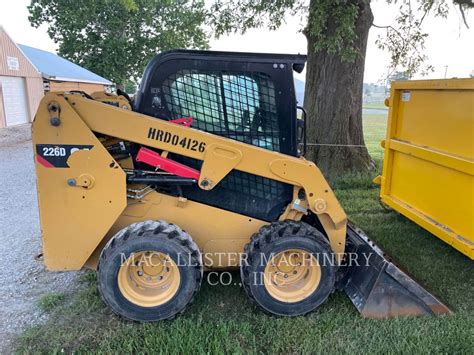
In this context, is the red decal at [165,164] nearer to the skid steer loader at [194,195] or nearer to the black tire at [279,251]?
the skid steer loader at [194,195]

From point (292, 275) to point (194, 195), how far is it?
1044 millimetres

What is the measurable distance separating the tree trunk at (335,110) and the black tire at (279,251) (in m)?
4.08

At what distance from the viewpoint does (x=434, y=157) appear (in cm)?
392

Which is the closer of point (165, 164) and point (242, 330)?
point (242, 330)

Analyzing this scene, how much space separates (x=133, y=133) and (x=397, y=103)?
10.2ft

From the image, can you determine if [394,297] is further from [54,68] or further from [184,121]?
[54,68]

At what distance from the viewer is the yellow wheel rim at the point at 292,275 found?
321 centimetres

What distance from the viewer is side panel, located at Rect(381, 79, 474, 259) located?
A: 350 centimetres

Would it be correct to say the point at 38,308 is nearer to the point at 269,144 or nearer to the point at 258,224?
→ the point at 258,224

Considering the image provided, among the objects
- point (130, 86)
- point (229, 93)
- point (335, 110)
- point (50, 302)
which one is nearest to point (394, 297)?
point (229, 93)

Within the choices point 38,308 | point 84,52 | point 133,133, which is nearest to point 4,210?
point 38,308

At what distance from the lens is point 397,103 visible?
4.65m

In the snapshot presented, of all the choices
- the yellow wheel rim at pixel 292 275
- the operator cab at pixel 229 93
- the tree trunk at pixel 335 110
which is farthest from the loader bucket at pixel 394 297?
the tree trunk at pixel 335 110

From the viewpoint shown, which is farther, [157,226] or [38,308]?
[38,308]
